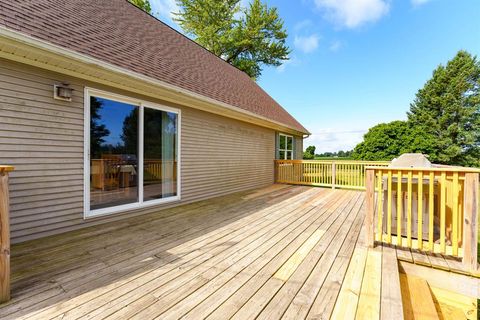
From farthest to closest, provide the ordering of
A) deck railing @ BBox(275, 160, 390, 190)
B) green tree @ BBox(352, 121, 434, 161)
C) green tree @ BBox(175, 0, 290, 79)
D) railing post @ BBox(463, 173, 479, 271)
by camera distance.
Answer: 1. green tree @ BBox(175, 0, 290, 79)
2. green tree @ BBox(352, 121, 434, 161)
3. deck railing @ BBox(275, 160, 390, 190)
4. railing post @ BBox(463, 173, 479, 271)

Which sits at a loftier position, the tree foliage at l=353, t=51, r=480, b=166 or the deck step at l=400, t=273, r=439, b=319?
the tree foliage at l=353, t=51, r=480, b=166

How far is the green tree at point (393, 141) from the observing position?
1364cm

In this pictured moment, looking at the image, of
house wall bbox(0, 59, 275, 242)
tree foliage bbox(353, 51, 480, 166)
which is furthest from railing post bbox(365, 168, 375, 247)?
tree foliage bbox(353, 51, 480, 166)

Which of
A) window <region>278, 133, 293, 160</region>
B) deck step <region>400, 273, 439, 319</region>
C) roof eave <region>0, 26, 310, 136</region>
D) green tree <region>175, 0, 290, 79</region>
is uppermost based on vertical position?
green tree <region>175, 0, 290, 79</region>

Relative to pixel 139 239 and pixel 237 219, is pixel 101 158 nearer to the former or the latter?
pixel 139 239

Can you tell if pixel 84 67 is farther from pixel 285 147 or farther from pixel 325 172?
pixel 285 147

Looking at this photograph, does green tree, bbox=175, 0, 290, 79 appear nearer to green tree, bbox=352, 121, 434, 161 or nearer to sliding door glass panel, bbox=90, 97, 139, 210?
green tree, bbox=352, 121, 434, 161

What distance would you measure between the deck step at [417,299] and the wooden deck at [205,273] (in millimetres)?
249

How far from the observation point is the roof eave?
2430 mm

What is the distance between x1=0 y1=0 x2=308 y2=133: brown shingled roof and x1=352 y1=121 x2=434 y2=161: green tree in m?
12.6

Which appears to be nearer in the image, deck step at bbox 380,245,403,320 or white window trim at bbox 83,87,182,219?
deck step at bbox 380,245,403,320

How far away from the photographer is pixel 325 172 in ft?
26.6

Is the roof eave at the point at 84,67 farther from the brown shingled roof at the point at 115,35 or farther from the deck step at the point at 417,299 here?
the deck step at the point at 417,299

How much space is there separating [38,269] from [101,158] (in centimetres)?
190
